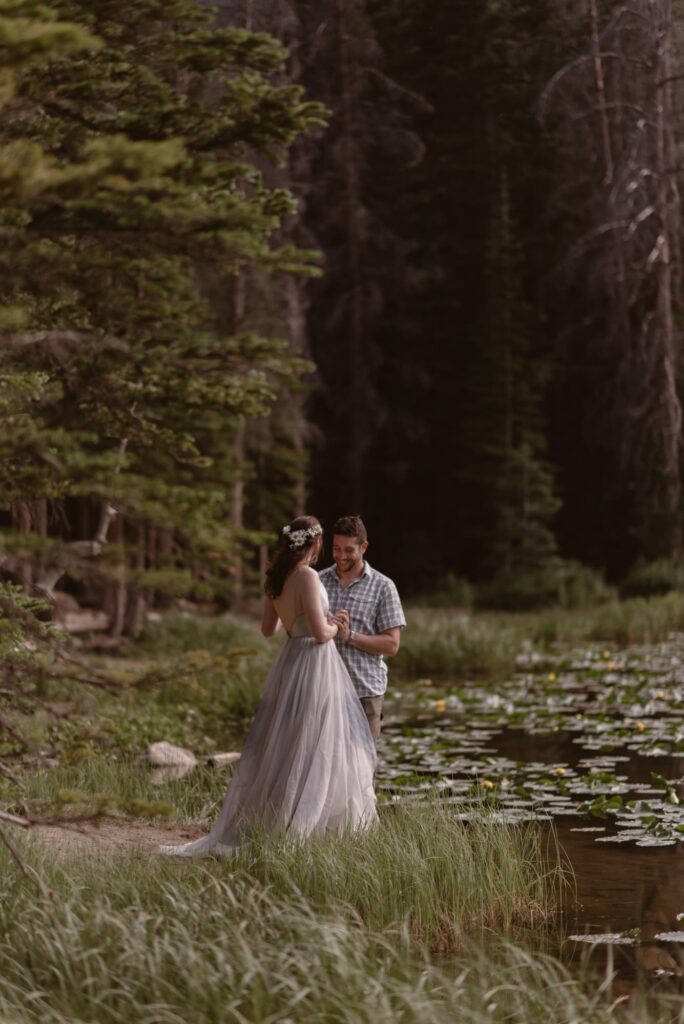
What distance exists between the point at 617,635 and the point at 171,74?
11399 millimetres

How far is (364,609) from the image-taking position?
774 cm

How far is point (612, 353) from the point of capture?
101ft

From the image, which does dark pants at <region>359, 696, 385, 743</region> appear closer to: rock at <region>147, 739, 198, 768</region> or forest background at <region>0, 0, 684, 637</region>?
rock at <region>147, 739, 198, 768</region>

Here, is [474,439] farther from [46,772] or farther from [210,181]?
[210,181]

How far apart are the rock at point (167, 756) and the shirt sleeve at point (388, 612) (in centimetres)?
331

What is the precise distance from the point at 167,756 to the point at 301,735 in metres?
3.40

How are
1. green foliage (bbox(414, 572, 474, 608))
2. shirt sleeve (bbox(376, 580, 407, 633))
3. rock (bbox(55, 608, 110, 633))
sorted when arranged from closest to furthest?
shirt sleeve (bbox(376, 580, 407, 633))
rock (bbox(55, 608, 110, 633))
green foliage (bbox(414, 572, 474, 608))

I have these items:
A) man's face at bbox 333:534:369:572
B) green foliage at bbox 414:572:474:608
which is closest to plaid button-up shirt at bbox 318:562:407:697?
man's face at bbox 333:534:369:572

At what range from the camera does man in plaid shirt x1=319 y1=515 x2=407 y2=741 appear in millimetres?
7559

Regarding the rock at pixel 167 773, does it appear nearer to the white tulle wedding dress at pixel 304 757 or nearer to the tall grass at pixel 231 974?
the white tulle wedding dress at pixel 304 757

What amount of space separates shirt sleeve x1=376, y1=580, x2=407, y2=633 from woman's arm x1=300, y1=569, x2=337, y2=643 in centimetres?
51

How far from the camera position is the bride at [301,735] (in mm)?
7297

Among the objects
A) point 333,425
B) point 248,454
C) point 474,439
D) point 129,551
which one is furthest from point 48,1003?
point 333,425

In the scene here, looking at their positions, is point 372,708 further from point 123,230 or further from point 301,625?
point 123,230
